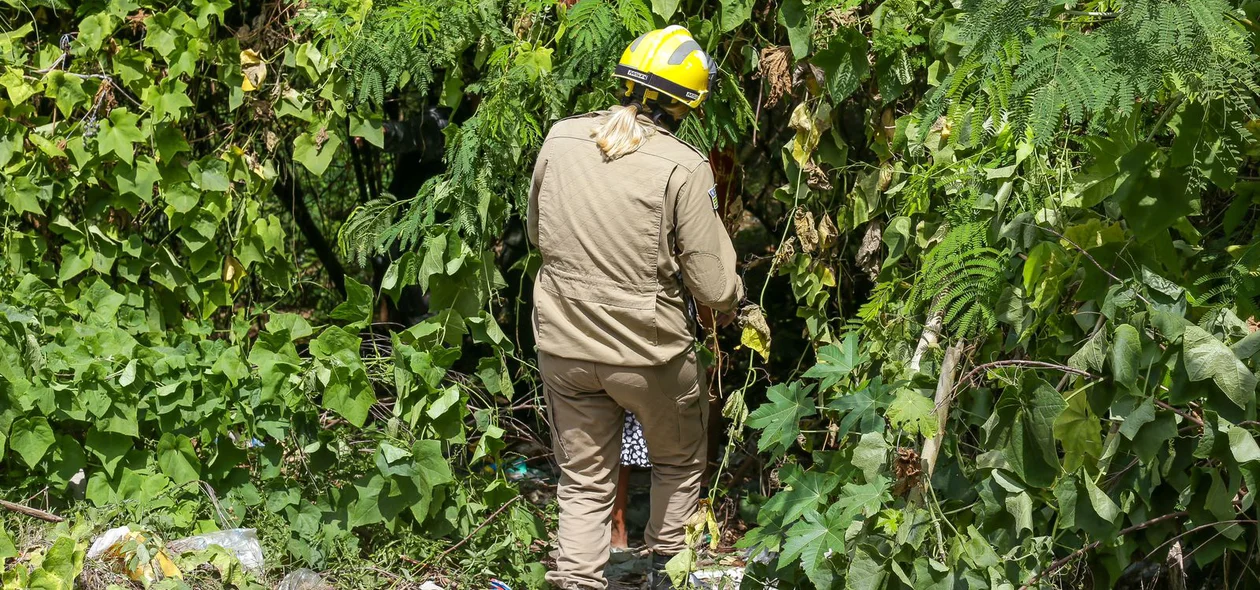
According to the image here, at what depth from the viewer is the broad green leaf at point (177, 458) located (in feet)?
11.9

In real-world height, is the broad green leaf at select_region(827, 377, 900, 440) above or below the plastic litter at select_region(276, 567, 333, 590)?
above

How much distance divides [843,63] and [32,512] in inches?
105

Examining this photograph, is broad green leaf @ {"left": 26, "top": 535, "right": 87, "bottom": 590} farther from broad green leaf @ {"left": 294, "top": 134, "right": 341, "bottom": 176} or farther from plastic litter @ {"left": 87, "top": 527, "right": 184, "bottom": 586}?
broad green leaf @ {"left": 294, "top": 134, "right": 341, "bottom": 176}

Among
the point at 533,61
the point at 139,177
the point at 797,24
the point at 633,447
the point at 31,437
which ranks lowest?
the point at 633,447

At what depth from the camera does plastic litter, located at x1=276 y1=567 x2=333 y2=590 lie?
3.47m

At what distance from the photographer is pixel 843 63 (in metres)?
3.21

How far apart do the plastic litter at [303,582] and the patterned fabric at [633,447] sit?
990 mm

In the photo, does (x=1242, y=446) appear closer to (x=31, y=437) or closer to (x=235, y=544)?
(x=235, y=544)

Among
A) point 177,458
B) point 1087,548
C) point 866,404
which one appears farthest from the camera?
point 177,458

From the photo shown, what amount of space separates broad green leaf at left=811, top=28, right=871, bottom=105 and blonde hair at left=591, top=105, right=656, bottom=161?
46 centimetres

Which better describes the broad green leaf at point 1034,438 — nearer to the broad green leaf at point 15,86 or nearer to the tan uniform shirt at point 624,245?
the tan uniform shirt at point 624,245

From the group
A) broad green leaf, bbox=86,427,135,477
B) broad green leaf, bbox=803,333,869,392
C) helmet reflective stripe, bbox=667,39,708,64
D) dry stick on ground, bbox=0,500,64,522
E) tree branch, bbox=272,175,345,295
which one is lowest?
dry stick on ground, bbox=0,500,64,522

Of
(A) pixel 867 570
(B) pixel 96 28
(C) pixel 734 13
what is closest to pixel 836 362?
(A) pixel 867 570

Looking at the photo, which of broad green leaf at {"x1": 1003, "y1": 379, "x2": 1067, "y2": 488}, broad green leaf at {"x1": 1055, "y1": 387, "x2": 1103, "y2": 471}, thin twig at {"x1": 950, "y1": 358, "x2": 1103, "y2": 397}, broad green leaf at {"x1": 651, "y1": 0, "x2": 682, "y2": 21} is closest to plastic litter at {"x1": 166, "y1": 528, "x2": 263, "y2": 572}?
broad green leaf at {"x1": 651, "y1": 0, "x2": 682, "y2": 21}
